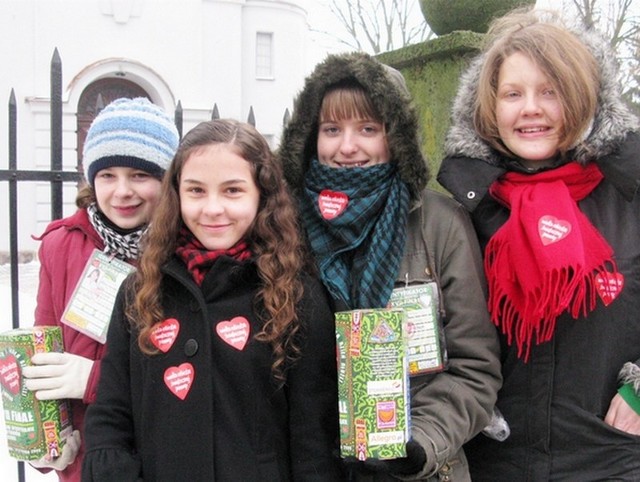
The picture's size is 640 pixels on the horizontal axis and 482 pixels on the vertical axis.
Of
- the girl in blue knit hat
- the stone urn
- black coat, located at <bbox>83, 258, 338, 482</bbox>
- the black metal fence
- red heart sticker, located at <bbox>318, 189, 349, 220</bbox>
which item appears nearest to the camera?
black coat, located at <bbox>83, 258, 338, 482</bbox>

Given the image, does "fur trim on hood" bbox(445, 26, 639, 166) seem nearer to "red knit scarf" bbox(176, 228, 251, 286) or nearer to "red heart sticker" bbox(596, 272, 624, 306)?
"red heart sticker" bbox(596, 272, 624, 306)

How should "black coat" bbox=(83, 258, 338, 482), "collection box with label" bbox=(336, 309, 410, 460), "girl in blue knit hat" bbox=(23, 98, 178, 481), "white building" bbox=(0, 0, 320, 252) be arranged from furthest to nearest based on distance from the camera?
"white building" bbox=(0, 0, 320, 252), "girl in blue knit hat" bbox=(23, 98, 178, 481), "black coat" bbox=(83, 258, 338, 482), "collection box with label" bbox=(336, 309, 410, 460)

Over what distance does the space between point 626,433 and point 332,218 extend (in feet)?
3.54

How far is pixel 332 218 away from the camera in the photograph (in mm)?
2008

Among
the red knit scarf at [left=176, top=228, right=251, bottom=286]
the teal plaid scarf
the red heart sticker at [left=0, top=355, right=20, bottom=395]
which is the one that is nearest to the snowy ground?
the red heart sticker at [left=0, top=355, right=20, bottom=395]

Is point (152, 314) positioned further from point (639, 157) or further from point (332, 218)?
point (639, 157)

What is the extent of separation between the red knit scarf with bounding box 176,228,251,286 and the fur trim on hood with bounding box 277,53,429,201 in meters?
0.38

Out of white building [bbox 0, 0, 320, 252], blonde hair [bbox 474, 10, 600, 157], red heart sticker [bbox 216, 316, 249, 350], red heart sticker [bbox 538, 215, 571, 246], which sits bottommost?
red heart sticker [bbox 216, 316, 249, 350]

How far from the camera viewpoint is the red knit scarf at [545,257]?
6.16 feet

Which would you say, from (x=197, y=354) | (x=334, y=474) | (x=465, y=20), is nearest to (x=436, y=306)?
(x=334, y=474)

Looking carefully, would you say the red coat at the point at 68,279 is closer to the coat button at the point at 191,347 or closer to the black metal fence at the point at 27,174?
the coat button at the point at 191,347

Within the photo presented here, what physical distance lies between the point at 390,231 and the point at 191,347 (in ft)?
2.25

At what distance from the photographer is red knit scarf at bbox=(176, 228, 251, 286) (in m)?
1.90

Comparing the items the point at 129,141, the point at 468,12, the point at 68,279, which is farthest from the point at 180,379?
the point at 468,12
